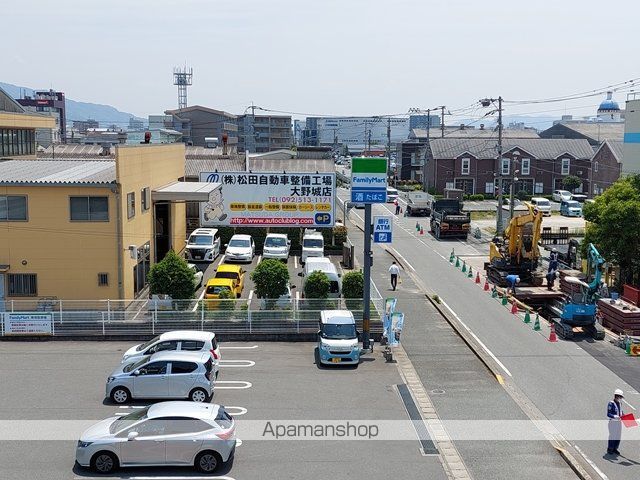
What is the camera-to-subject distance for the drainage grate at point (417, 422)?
1517 cm

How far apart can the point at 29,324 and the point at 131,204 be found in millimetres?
6055

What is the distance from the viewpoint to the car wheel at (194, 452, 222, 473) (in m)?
13.7

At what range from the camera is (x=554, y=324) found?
85.3 ft

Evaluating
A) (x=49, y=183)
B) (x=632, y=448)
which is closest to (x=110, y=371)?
(x=49, y=183)

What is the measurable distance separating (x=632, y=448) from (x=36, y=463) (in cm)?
1202

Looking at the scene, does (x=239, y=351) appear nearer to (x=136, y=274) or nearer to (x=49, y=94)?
(x=136, y=274)

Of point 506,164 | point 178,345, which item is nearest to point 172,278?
point 178,345

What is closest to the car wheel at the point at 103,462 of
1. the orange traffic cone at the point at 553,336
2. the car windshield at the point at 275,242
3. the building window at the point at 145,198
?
the orange traffic cone at the point at 553,336

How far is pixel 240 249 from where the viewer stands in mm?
36594

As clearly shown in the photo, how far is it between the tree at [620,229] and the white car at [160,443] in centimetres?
2251

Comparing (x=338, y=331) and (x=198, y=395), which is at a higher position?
(x=338, y=331)

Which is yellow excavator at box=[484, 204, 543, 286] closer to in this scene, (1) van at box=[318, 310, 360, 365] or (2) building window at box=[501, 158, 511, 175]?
(1) van at box=[318, 310, 360, 365]

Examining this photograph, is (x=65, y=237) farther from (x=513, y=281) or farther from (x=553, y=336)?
(x=513, y=281)

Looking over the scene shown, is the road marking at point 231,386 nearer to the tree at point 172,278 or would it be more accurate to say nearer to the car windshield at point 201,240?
the tree at point 172,278
